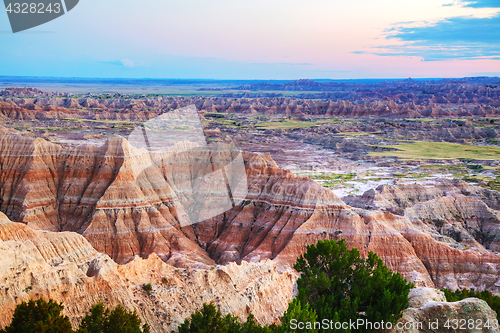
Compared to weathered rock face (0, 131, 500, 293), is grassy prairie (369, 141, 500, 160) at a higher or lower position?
lower

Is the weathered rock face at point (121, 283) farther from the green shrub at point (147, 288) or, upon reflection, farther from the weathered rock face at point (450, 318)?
the weathered rock face at point (450, 318)

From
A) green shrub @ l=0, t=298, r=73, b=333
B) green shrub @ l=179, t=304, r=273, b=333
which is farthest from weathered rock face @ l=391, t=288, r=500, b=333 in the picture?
green shrub @ l=0, t=298, r=73, b=333

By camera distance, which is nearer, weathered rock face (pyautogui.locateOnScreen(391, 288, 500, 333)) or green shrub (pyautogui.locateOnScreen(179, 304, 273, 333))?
green shrub (pyautogui.locateOnScreen(179, 304, 273, 333))

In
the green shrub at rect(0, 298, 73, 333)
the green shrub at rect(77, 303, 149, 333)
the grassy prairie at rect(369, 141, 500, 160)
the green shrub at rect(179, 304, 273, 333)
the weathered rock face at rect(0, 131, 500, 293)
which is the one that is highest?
the green shrub at rect(0, 298, 73, 333)

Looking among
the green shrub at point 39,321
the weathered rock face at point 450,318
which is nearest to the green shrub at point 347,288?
the weathered rock face at point 450,318

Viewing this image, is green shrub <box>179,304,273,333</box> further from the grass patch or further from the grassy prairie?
the grassy prairie

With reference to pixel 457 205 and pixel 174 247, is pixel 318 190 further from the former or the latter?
pixel 457 205

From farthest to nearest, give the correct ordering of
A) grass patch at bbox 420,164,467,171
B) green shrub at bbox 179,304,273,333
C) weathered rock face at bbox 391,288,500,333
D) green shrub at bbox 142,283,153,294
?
grass patch at bbox 420,164,467,171 < green shrub at bbox 142,283,153,294 < weathered rock face at bbox 391,288,500,333 < green shrub at bbox 179,304,273,333
